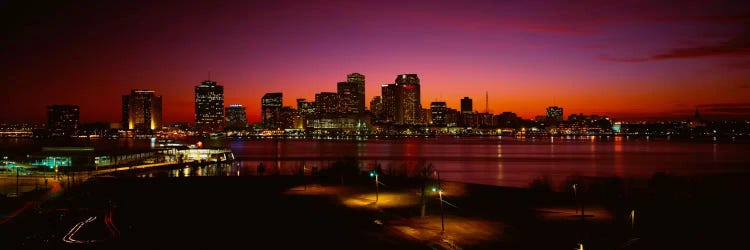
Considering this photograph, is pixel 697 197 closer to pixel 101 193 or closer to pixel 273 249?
pixel 273 249

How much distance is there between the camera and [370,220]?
16312mm

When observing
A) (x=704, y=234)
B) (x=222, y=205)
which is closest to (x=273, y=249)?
(x=222, y=205)

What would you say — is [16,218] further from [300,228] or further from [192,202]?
[300,228]

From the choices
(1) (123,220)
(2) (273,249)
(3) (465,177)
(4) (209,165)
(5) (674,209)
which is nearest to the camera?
(2) (273,249)

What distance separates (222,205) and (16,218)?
5980mm

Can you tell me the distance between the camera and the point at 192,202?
2030 centimetres

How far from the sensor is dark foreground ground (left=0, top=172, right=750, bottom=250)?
13.4 meters

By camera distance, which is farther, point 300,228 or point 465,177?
point 465,177

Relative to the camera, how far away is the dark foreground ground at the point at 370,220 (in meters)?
13.4

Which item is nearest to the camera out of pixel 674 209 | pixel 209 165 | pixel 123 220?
pixel 123 220

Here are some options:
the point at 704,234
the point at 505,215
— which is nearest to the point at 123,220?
the point at 505,215

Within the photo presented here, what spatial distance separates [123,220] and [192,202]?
4017mm

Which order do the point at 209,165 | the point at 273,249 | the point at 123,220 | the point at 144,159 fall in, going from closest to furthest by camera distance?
the point at 273,249, the point at 123,220, the point at 144,159, the point at 209,165

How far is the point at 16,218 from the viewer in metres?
16.7
